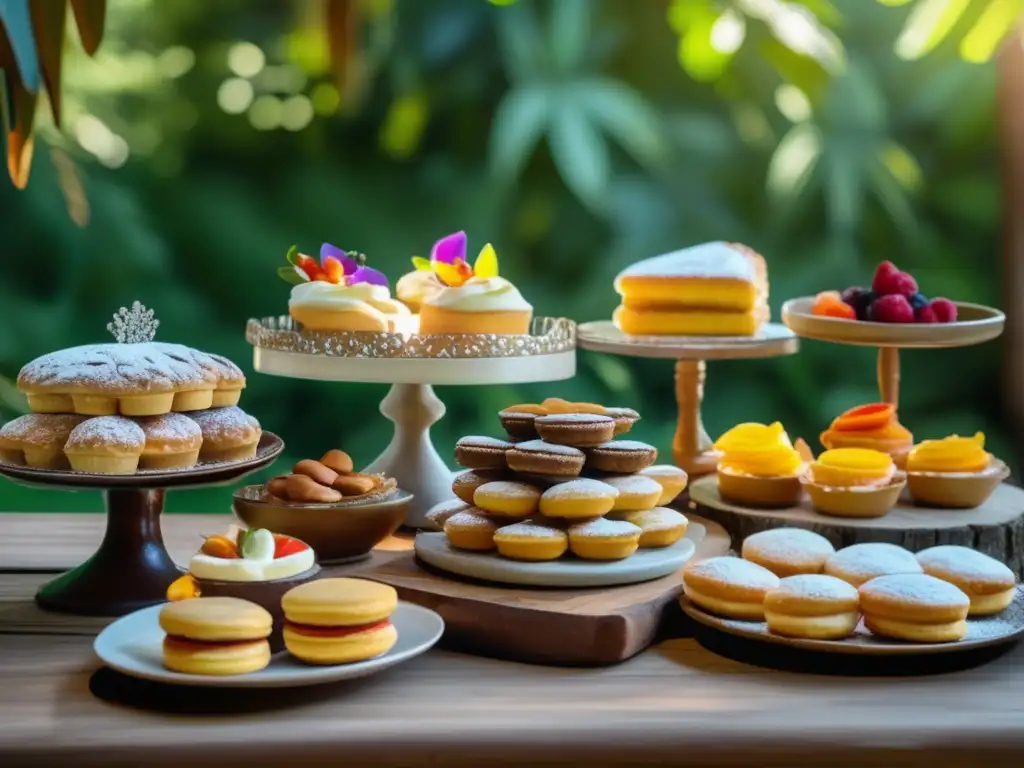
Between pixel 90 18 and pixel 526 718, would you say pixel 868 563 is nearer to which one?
pixel 526 718

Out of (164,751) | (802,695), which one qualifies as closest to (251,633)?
(164,751)

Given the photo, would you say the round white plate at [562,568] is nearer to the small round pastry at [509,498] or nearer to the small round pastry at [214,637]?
the small round pastry at [509,498]

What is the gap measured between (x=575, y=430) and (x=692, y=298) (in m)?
0.59

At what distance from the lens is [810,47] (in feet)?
8.47

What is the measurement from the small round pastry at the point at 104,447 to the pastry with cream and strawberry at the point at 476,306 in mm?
425

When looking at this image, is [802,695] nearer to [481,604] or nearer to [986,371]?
[481,604]

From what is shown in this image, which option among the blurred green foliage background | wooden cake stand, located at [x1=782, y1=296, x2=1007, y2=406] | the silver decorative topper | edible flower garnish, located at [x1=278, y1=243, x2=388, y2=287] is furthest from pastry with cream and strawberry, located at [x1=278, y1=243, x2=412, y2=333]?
the blurred green foliage background

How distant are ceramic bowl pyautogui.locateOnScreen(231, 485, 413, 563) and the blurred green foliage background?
1557 mm

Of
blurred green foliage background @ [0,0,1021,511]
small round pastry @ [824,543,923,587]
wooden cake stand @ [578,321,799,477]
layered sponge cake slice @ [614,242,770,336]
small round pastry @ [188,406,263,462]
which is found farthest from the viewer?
blurred green foliage background @ [0,0,1021,511]

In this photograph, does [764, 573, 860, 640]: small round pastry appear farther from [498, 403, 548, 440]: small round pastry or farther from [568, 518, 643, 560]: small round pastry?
[498, 403, 548, 440]: small round pastry

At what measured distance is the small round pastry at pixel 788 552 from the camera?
1402 millimetres

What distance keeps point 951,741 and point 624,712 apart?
281 mm

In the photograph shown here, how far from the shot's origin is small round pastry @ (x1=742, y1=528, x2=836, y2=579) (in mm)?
1402

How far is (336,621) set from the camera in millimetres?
1184
